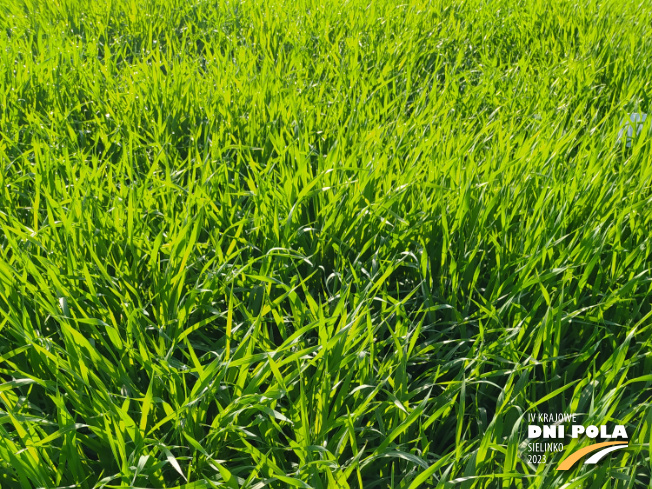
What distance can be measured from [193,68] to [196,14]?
1.05m

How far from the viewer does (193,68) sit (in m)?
2.47

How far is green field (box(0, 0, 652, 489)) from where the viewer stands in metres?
1.02

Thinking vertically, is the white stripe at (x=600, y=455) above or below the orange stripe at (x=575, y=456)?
below

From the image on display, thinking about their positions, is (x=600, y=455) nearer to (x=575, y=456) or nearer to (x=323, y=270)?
(x=575, y=456)

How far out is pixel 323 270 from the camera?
4.81ft

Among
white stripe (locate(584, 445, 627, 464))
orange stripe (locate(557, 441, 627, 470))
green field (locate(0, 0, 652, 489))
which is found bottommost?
white stripe (locate(584, 445, 627, 464))

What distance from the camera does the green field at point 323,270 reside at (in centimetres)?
102

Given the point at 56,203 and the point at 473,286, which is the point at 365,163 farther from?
the point at 56,203

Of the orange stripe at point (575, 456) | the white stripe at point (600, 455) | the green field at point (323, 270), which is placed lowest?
the white stripe at point (600, 455)

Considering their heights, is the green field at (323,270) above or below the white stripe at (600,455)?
above

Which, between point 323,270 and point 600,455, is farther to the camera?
point 323,270

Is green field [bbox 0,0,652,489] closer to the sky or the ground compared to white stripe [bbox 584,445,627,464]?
closer to the sky

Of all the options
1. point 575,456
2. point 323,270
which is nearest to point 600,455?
point 575,456

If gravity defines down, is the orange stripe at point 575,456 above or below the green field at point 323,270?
below
